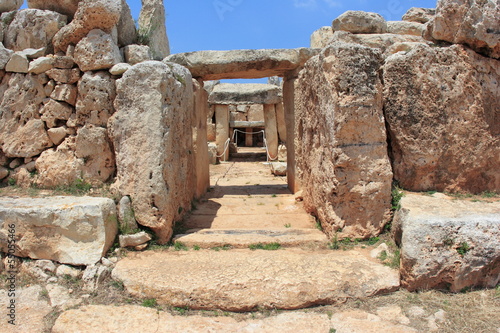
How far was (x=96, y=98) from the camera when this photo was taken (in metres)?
→ 4.32

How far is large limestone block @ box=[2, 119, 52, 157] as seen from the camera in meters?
4.48

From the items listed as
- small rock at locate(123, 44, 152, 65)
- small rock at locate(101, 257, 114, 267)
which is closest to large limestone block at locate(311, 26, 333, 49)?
small rock at locate(123, 44, 152, 65)

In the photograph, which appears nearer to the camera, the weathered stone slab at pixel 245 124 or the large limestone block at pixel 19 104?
the large limestone block at pixel 19 104

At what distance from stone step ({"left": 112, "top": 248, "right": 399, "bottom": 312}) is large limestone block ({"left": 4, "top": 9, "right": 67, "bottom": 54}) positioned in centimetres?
307

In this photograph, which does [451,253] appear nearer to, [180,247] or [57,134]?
[180,247]

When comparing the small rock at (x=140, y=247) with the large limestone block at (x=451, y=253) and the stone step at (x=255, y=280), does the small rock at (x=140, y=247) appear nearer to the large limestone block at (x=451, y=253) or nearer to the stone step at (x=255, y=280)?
the stone step at (x=255, y=280)

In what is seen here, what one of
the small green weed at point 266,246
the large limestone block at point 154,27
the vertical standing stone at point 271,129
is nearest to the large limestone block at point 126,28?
the large limestone block at point 154,27

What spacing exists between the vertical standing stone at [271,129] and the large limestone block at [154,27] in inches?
247

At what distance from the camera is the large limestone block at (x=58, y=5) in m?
4.82

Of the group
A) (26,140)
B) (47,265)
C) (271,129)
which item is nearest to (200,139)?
(26,140)

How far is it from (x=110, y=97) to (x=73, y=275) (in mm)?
2018

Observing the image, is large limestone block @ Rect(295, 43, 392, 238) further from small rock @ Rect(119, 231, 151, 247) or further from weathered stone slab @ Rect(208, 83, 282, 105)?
weathered stone slab @ Rect(208, 83, 282, 105)

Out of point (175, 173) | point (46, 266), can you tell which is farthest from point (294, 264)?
point (46, 266)

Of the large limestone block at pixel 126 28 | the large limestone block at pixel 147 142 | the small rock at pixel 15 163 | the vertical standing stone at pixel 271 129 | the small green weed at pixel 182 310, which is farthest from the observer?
the vertical standing stone at pixel 271 129
